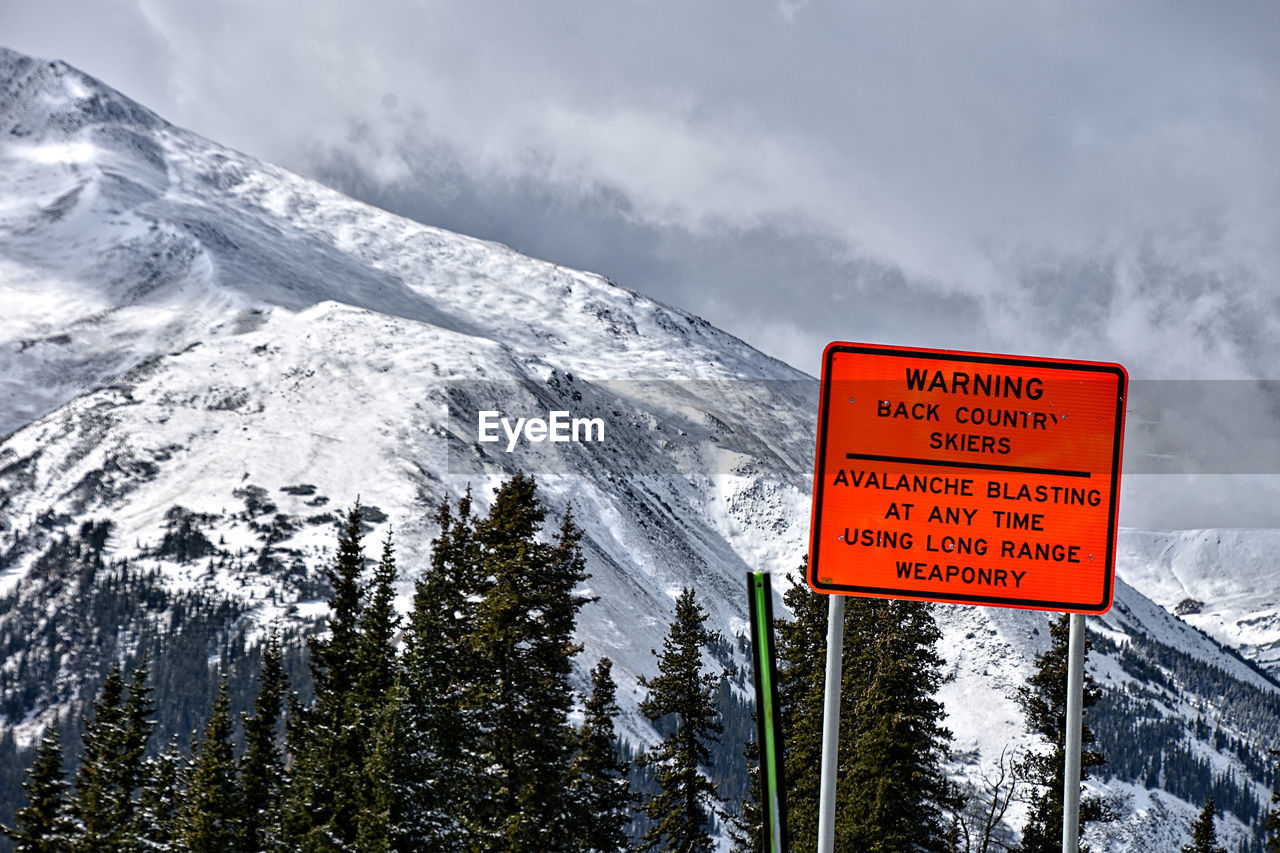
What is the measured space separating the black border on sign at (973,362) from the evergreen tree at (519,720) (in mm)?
17250

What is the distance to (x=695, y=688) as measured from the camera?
102 ft

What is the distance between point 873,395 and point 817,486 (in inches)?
26.0

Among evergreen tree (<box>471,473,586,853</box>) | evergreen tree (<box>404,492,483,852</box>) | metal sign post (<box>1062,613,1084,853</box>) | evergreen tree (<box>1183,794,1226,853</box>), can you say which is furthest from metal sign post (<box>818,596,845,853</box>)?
evergreen tree (<box>1183,794,1226,853</box>)

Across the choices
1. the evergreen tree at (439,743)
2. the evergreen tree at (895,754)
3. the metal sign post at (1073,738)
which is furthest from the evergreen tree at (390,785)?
the metal sign post at (1073,738)

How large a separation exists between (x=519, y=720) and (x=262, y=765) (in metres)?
23.3

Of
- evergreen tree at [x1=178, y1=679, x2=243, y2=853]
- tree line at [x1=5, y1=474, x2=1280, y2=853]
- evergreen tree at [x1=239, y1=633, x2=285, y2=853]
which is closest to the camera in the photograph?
tree line at [x1=5, y1=474, x2=1280, y2=853]

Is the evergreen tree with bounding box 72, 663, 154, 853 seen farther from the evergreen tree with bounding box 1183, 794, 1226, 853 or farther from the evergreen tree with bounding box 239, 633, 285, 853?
the evergreen tree with bounding box 1183, 794, 1226, 853

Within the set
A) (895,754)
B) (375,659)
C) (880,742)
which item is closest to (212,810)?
(375,659)

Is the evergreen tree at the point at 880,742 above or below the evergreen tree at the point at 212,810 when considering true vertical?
above

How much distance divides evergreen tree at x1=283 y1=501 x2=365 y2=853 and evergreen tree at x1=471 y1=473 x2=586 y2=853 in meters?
4.29

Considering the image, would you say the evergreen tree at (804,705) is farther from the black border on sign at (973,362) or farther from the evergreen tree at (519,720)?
the black border on sign at (973,362)

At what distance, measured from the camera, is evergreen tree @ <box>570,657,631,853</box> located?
25.0 meters

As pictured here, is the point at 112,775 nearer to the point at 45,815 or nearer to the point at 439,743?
the point at 45,815

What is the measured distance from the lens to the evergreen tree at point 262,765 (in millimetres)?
40153
